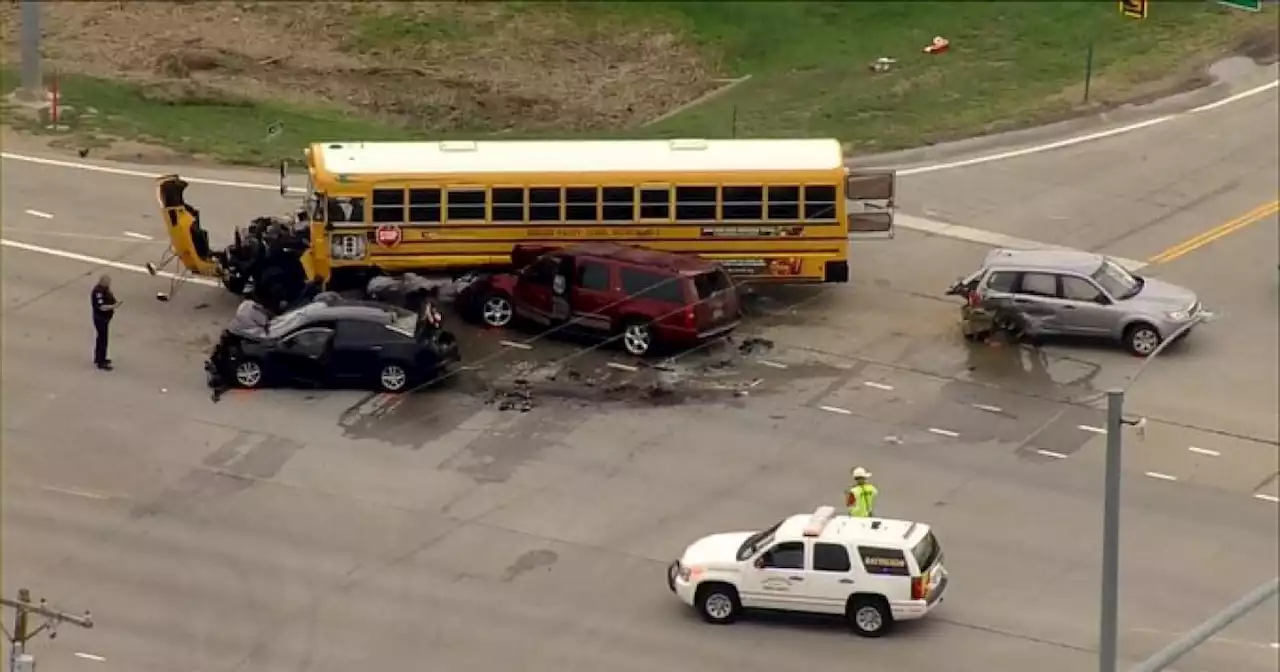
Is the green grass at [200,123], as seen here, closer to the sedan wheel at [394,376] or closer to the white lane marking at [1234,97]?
the sedan wheel at [394,376]

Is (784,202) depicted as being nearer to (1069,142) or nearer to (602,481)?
(602,481)

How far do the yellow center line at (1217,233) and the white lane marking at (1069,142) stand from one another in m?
4.90

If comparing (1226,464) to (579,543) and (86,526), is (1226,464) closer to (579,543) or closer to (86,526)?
(579,543)

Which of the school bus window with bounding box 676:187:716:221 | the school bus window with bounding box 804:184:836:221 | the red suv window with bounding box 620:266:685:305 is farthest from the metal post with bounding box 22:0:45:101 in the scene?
the school bus window with bounding box 804:184:836:221

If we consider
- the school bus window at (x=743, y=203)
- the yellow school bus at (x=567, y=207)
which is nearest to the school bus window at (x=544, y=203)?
A: the yellow school bus at (x=567, y=207)

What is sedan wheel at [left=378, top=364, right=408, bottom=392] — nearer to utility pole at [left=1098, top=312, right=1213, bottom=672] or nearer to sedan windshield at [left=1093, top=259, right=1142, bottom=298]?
sedan windshield at [left=1093, top=259, right=1142, bottom=298]

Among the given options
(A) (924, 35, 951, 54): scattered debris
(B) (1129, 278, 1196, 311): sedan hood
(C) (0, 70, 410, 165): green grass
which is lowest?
(B) (1129, 278, 1196, 311): sedan hood

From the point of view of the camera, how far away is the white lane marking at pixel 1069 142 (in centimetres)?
5147

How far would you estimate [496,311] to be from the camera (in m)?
42.0

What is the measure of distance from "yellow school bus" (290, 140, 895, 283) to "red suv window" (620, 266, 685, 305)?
69.5 inches

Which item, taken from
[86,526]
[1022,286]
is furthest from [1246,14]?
[86,526]

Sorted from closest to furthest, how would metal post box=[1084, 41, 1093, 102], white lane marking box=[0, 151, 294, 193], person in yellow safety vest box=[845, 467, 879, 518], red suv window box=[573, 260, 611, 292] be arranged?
person in yellow safety vest box=[845, 467, 879, 518]
red suv window box=[573, 260, 611, 292]
white lane marking box=[0, 151, 294, 193]
metal post box=[1084, 41, 1093, 102]

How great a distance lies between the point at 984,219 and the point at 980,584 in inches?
638

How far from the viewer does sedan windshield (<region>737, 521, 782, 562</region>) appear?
31.5 meters
